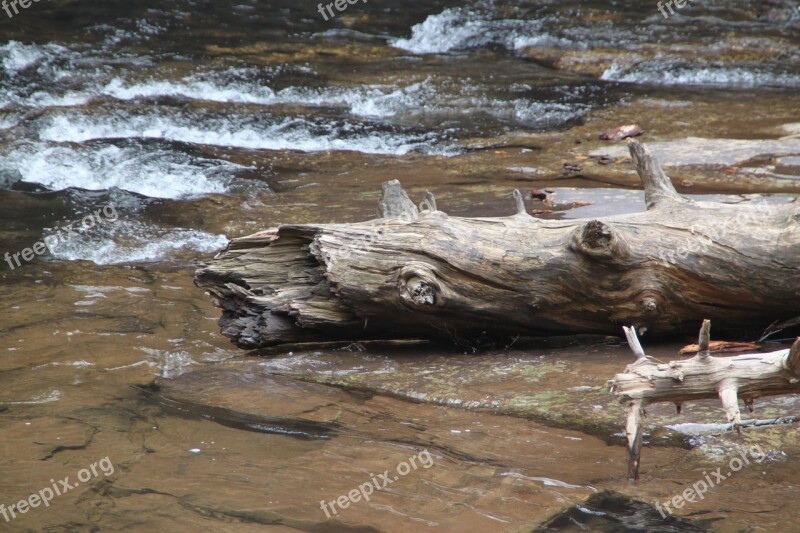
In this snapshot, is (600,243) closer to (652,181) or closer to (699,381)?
(652,181)

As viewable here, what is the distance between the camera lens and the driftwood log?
2932mm

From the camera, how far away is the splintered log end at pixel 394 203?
4707 millimetres

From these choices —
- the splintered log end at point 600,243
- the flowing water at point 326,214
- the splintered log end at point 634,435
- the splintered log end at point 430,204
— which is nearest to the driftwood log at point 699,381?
the splintered log end at point 634,435

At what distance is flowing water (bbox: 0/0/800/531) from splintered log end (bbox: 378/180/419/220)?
2.47 ft

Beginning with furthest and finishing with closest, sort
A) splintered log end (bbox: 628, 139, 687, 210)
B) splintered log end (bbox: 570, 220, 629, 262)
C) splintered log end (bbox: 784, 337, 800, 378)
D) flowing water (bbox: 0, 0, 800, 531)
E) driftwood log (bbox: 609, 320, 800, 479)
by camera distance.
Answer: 1. splintered log end (bbox: 628, 139, 687, 210)
2. splintered log end (bbox: 570, 220, 629, 262)
3. flowing water (bbox: 0, 0, 800, 531)
4. driftwood log (bbox: 609, 320, 800, 479)
5. splintered log end (bbox: 784, 337, 800, 378)

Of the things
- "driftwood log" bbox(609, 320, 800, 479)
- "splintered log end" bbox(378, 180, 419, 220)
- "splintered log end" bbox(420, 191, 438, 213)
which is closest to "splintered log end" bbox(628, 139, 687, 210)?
"splintered log end" bbox(420, 191, 438, 213)

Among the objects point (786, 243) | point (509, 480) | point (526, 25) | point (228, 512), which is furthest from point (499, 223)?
point (526, 25)

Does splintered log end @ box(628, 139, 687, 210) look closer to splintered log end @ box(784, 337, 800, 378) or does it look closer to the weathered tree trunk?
the weathered tree trunk

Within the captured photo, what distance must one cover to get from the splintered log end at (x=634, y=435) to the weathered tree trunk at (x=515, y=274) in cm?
116

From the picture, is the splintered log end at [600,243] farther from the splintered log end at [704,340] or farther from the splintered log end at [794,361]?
the splintered log end at [794,361]

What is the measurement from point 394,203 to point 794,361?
8.07 ft

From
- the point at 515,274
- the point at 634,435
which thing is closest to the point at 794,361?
the point at 634,435

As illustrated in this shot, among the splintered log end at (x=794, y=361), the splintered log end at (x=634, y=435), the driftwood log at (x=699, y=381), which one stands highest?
the splintered log end at (x=794, y=361)

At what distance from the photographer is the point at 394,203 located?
187 inches
